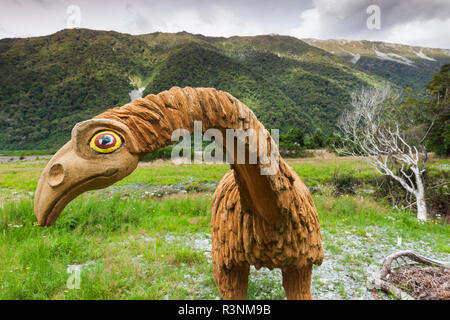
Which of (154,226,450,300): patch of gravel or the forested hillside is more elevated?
the forested hillside

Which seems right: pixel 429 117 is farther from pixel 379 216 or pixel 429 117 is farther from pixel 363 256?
pixel 363 256

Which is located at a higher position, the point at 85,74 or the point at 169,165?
the point at 85,74

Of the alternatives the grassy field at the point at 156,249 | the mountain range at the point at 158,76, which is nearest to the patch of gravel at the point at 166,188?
the grassy field at the point at 156,249

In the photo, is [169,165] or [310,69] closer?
[169,165]

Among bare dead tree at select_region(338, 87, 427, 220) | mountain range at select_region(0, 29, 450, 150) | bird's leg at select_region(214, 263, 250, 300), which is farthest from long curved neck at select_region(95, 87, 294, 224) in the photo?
mountain range at select_region(0, 29, 450, 150)

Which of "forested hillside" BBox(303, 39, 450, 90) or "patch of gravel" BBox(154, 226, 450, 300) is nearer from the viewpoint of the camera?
"patch of gravel" BBox(154, 226, 450, 300)

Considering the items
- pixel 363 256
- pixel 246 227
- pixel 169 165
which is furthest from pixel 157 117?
pixel 169 165

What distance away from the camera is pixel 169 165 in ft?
53.5

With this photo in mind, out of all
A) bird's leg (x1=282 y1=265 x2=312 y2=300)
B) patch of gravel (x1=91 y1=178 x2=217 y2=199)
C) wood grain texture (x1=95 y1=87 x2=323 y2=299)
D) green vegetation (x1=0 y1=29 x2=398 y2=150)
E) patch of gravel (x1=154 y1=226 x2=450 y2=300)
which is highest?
green vegetation (x1=0 y1=29 x2=398 y2=150)

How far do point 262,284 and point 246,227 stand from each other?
1.99 metres

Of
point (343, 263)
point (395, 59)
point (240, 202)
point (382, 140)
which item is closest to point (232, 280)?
point (240, 202)

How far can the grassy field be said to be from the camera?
2.80 meters

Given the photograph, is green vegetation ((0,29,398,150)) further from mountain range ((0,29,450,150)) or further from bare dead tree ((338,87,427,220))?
bare dead tree ((338,87,427,220))

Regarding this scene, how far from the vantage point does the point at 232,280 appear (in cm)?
193
